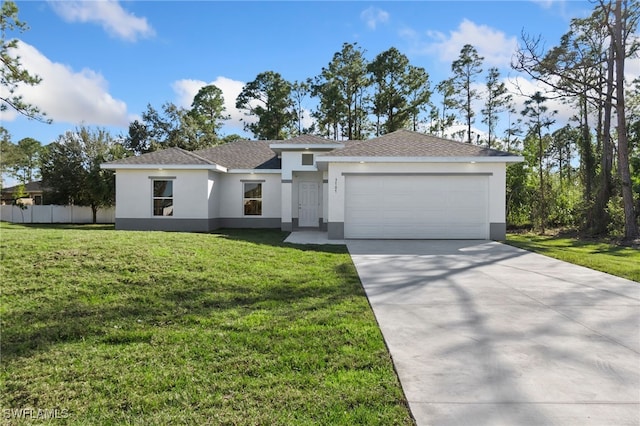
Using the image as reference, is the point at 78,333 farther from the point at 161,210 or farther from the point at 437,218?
the point at 161,210

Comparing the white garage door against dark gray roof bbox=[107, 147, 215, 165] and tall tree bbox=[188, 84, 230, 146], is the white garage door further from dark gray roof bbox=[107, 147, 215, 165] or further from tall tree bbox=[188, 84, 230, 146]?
tall tree bbox=[188, 84, 230, 146]

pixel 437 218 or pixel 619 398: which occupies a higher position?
pixel 437 218

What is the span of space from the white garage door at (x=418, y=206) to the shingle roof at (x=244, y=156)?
252 inches

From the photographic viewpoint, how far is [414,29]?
11.1 metres

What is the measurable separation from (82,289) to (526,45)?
644 inches

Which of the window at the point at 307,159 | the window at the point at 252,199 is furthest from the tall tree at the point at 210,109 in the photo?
the window at the point at 307,159

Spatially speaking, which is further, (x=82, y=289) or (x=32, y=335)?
(x=82, y=289)

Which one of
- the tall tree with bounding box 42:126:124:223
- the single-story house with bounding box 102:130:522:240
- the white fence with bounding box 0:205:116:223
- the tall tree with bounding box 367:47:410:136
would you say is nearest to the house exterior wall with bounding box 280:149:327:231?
the single-story house with bounding box 102:130:522:240

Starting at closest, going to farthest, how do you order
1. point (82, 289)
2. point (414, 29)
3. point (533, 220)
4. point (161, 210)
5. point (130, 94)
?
point (82, 289) < point (414, 29) < point (130, 94) < point (161, 210) < point (533, 220)

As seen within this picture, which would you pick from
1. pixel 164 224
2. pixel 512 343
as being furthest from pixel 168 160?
pixel 512 343

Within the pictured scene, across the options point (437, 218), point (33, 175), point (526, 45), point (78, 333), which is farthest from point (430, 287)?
point (33, 175)

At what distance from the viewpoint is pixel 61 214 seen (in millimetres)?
24172

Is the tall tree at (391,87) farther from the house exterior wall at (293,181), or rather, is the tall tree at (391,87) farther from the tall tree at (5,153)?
the tall tree at (5,153)

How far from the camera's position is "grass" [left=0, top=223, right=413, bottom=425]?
2.73 m
